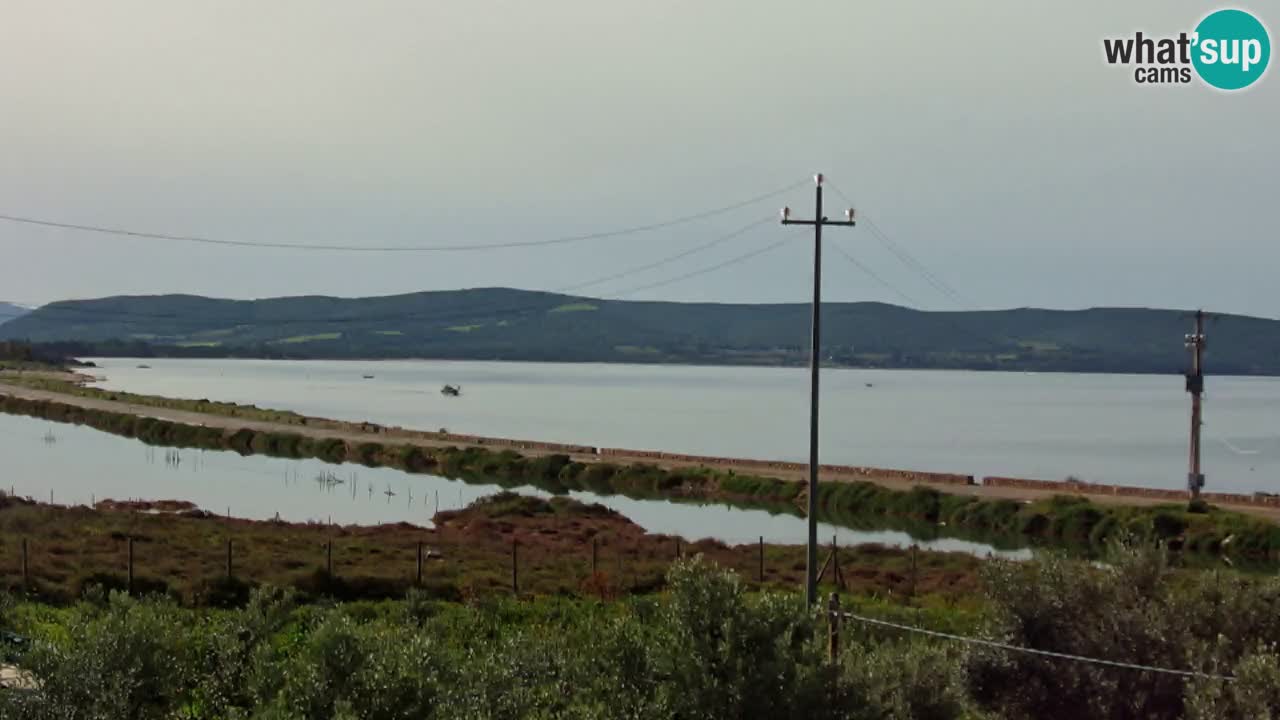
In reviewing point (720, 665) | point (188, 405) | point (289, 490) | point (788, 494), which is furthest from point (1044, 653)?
point (188, 405)

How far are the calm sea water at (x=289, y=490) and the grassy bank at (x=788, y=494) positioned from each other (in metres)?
3.05

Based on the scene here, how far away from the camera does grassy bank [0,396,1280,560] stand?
2106 inches

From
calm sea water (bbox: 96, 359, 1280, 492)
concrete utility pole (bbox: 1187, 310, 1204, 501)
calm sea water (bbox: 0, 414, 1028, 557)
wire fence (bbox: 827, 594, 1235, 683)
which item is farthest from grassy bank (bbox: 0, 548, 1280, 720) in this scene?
calm sea water (bbox: 96, 359, 1280, 492)

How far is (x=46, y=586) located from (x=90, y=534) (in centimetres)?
1126

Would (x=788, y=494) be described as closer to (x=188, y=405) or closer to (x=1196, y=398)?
(x=1196, y=398)

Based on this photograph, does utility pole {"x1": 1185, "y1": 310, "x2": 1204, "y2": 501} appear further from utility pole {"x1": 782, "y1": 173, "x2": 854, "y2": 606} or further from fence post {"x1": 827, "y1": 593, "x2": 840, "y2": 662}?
fence post {"x1": 827, "y1": 593, "x2": 840, "y2": 662}

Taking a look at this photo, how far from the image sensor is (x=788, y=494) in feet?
232

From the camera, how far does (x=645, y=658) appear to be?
12.5 meters

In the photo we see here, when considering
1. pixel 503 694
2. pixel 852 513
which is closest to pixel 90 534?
pixel 503 694

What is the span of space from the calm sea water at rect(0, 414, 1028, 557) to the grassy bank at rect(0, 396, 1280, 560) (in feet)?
10.0

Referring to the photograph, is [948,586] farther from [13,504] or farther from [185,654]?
[13,504]

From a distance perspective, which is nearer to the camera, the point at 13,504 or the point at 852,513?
the point at 13,504

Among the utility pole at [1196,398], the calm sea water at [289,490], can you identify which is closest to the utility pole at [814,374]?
the calm sea water at [289,490]

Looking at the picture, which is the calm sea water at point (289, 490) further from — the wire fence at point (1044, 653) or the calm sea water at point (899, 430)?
the wire fence at point (1044, 653)
